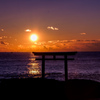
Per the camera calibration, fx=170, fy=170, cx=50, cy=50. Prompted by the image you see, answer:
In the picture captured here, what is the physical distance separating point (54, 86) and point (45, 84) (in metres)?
→ 0.64

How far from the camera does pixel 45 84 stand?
450 inches

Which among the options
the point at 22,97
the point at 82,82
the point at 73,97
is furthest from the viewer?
the point at 82,82

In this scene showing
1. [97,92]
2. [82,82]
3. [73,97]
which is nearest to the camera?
[73,97]

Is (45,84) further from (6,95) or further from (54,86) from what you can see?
(6,95)

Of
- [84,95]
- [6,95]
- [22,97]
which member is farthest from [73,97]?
[6,95]

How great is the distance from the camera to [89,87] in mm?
12016

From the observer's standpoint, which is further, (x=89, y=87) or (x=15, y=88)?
(x=89, y=87)

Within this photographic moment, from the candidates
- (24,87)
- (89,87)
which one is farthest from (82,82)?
(24,87)

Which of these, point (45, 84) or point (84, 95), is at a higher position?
point (45, 84)

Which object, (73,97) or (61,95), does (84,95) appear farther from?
(61,95)

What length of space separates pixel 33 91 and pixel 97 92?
4.41 meters

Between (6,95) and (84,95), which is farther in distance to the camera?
(84,95)

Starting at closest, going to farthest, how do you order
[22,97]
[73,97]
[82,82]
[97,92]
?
[22,97]
[73,97]
[97,92]
[82,82]

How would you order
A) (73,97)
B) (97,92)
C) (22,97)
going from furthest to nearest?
(97,92) < (73,97) < (22,97)
